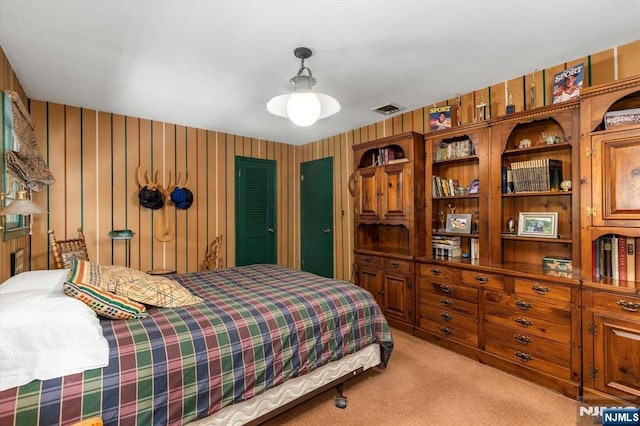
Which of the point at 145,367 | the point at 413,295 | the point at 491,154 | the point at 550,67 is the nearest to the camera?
the point at 145,367

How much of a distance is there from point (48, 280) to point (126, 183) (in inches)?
88.5

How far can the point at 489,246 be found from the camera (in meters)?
2.77

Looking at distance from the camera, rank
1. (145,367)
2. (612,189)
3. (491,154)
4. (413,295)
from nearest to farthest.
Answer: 1. (145,367)
2. (612,189)
3. (491,154)
4. (413,295)

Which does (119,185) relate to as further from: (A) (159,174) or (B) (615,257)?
(B) (615,257)

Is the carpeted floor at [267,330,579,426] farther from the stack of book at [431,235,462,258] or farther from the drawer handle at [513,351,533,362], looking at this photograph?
the stack of book at [431,235,462,258]

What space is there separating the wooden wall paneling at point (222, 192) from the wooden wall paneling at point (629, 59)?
14.1 ft

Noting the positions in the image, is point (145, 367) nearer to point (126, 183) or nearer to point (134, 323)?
point (134, 323)

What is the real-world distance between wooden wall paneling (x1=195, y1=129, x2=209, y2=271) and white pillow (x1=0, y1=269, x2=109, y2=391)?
282 cm

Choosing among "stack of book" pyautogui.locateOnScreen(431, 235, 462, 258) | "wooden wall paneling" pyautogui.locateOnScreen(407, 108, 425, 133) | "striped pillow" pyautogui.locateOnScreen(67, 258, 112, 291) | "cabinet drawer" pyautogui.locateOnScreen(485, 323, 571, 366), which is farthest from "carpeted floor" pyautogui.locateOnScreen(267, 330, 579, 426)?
"wooden wall paneling" pyautogui.locateOnScreen(407, 108, 425, 133)

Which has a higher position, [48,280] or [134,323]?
[48,280]

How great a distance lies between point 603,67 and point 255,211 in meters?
4.22

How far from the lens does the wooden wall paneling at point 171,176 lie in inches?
159

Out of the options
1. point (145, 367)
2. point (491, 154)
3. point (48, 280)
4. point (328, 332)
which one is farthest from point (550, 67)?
point (48, 280)

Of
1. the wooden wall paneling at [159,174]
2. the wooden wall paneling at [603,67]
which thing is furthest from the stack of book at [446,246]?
the wooden wall paneling at [159,174]
